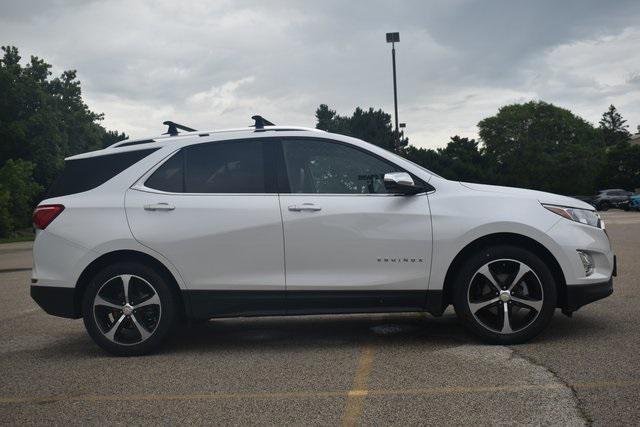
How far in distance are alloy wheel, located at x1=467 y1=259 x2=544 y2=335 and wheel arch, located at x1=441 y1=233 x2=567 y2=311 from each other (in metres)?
0.18

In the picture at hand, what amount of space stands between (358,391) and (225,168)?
226cm

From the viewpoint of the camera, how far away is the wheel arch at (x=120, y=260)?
544 centimetres

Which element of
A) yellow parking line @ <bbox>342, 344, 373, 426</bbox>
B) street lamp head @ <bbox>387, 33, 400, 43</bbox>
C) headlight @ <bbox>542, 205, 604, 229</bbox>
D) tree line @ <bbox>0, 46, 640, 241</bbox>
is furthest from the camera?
tree line @ <bbox>0, 46, 640, 241</bbox>

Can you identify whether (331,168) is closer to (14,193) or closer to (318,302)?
(318,302)

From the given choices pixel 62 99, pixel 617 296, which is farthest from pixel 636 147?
pixel 617 296

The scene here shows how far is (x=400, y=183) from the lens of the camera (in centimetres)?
514

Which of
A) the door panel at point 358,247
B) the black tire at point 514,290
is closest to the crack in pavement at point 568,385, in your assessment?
the black tire at point 514,290

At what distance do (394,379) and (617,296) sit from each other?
13.6 ft

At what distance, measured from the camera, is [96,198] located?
5.52 metres

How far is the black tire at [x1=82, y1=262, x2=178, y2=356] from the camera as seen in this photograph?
5340mm

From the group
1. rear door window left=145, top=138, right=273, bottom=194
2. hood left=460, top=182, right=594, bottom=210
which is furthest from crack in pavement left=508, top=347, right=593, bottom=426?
rear door window left=145, top=138, right=273, bottom=194

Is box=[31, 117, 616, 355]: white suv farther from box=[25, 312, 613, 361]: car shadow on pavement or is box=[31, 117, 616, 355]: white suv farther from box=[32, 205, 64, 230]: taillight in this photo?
box=[25, 312, 613, 361]: car shadow on pavement

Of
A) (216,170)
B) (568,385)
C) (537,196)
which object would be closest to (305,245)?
(216,170)

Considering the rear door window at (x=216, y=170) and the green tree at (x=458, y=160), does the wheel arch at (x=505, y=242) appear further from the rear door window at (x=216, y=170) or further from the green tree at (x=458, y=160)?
the green tree at (x=458, y=160)
